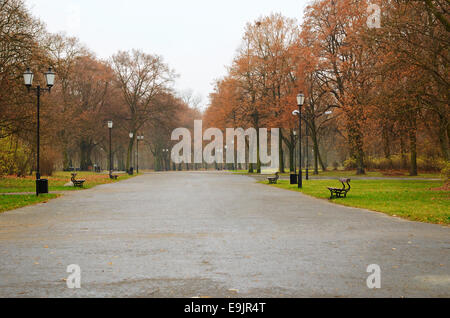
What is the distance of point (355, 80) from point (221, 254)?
34.1m

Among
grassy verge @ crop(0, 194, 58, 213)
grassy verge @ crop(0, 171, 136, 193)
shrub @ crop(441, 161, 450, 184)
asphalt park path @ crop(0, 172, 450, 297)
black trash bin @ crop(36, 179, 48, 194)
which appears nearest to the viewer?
asphalt park path @ crop(0, 172, 450, 297)

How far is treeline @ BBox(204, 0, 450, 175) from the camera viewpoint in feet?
72.7

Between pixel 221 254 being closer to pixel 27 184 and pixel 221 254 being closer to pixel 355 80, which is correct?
pixel 27 184

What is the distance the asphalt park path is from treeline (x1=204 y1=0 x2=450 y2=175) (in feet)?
37.3

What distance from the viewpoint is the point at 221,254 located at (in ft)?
25.0

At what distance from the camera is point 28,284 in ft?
18.7

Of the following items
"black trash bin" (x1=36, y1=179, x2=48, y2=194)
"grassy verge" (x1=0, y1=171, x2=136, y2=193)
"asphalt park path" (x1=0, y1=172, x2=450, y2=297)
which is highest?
"black trash bin" (x1=36, y1=179, x2=48, y2=194)

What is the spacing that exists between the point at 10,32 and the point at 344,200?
65.0ft

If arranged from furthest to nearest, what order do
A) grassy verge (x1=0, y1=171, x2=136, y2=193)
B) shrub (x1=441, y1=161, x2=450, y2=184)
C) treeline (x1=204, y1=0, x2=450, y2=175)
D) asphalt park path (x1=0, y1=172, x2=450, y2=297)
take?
1. grassy verge (x1=0, y1=171, x2=136, y2=193)
2. treeline (x1=204, y1=0, x2=450, y2=175)
3. shrub (x1=441, y1=161, x2=450, y2=184)
4. asphalt park path (x1=0, y1=172, x2=450, y2=297)

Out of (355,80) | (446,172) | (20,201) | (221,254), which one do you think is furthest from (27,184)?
(355,80)

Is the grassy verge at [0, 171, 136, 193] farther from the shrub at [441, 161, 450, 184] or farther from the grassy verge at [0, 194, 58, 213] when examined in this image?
the shrub at [441, 161, 450, 184]

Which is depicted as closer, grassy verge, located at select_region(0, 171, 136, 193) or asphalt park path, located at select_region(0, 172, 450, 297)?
asphalt park path, located at select_region(0, 172, 450, 297)

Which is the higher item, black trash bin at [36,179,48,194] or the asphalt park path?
black trash bin at [36,179,48,194]

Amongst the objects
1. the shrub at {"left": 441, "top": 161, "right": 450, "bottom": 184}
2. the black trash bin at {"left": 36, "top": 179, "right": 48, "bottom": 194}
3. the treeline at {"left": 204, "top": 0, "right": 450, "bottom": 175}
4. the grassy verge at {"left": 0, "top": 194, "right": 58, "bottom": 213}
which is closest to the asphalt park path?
the grassy verge at {"left": 0, "top": 194, "right": 58, "bottom": 213}
